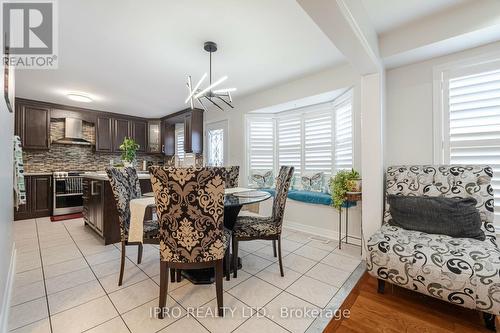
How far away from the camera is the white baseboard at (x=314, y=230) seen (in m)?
3.06

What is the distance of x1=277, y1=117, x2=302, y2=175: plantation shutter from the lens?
388 cm

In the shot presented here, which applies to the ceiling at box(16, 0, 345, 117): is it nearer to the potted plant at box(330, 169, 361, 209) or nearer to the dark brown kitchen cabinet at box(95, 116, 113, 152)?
the dark brown kitchen cabinet at box(95, 116, 113, 152)

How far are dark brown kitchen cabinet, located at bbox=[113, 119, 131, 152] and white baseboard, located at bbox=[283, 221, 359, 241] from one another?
15.0ft

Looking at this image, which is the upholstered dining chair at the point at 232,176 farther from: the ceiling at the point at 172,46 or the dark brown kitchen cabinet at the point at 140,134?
the dark brown kitchen cabinet at the point at 140,134

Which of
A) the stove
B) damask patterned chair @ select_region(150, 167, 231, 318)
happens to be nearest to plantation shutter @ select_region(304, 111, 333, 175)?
damask patterned chair @ select_region(150, 167, 231, 318)

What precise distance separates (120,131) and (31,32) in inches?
139

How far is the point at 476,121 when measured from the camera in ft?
6.98

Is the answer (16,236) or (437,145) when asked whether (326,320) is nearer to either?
(437,145)

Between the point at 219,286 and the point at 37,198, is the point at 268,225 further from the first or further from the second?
the point at 37,198

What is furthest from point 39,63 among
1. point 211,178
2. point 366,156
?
point 366,156

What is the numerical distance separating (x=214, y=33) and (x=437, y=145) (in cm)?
269

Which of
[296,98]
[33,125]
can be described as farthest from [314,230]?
[33,125]

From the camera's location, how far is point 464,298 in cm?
139

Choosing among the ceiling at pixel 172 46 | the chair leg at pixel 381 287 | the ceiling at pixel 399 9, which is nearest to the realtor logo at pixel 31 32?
the ceiling at pixel 172 46
